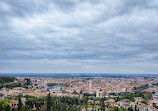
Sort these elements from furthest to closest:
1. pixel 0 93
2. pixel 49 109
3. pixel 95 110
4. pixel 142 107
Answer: pixel 0 93
pixel 142 107
pixel 95 110
pixel 49 109

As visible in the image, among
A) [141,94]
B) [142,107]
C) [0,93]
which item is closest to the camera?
[142,107]

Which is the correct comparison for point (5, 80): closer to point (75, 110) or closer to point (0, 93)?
point (0, 93)

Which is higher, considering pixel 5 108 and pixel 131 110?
pixel 5 108

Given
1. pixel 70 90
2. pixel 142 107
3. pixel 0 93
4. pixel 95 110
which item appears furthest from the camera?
pixel 70 90

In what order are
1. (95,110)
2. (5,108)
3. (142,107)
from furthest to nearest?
(142,107), (95,110), (5,108)

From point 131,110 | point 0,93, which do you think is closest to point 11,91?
point 0,93

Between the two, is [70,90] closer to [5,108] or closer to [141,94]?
[141,94]

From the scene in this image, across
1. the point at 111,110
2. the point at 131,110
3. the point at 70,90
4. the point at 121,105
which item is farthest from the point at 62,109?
the point at 70,90

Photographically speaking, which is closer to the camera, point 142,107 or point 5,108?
point 5,108

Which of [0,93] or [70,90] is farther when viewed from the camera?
[70,90]
